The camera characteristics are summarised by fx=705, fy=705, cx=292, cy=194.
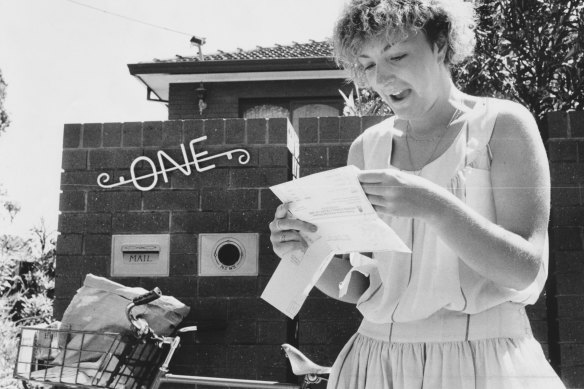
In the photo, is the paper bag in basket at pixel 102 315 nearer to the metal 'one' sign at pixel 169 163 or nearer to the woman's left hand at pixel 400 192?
the metal 'one' sign at pixel 169 163

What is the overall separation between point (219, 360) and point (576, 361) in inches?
64.4

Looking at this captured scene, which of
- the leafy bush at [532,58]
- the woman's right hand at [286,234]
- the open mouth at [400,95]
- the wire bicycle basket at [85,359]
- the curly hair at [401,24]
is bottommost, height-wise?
the wire bicycle basket at [85,359]

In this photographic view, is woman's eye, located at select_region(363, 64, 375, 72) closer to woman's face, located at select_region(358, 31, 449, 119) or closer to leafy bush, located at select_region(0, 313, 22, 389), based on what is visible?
woman's face, located at select_region(358, 31, 449, 119)

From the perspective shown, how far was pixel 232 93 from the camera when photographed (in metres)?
10.8

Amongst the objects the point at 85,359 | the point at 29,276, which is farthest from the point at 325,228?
the point at 29,276

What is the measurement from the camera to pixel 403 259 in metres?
1.43

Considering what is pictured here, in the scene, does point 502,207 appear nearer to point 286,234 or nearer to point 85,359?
point 286,234

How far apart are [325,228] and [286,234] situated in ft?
0.40

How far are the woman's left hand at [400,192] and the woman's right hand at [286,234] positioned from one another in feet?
0.97

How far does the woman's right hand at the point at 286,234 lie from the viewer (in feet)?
5.14

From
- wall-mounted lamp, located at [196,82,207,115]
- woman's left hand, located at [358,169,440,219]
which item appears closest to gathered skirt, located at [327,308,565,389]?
woman's left hand, located at [358,169,440,219]

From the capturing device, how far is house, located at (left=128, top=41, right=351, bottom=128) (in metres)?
9.92

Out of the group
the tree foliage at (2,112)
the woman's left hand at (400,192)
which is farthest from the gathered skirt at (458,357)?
the tree foliage at (2,112)

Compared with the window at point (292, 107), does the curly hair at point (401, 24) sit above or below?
below
